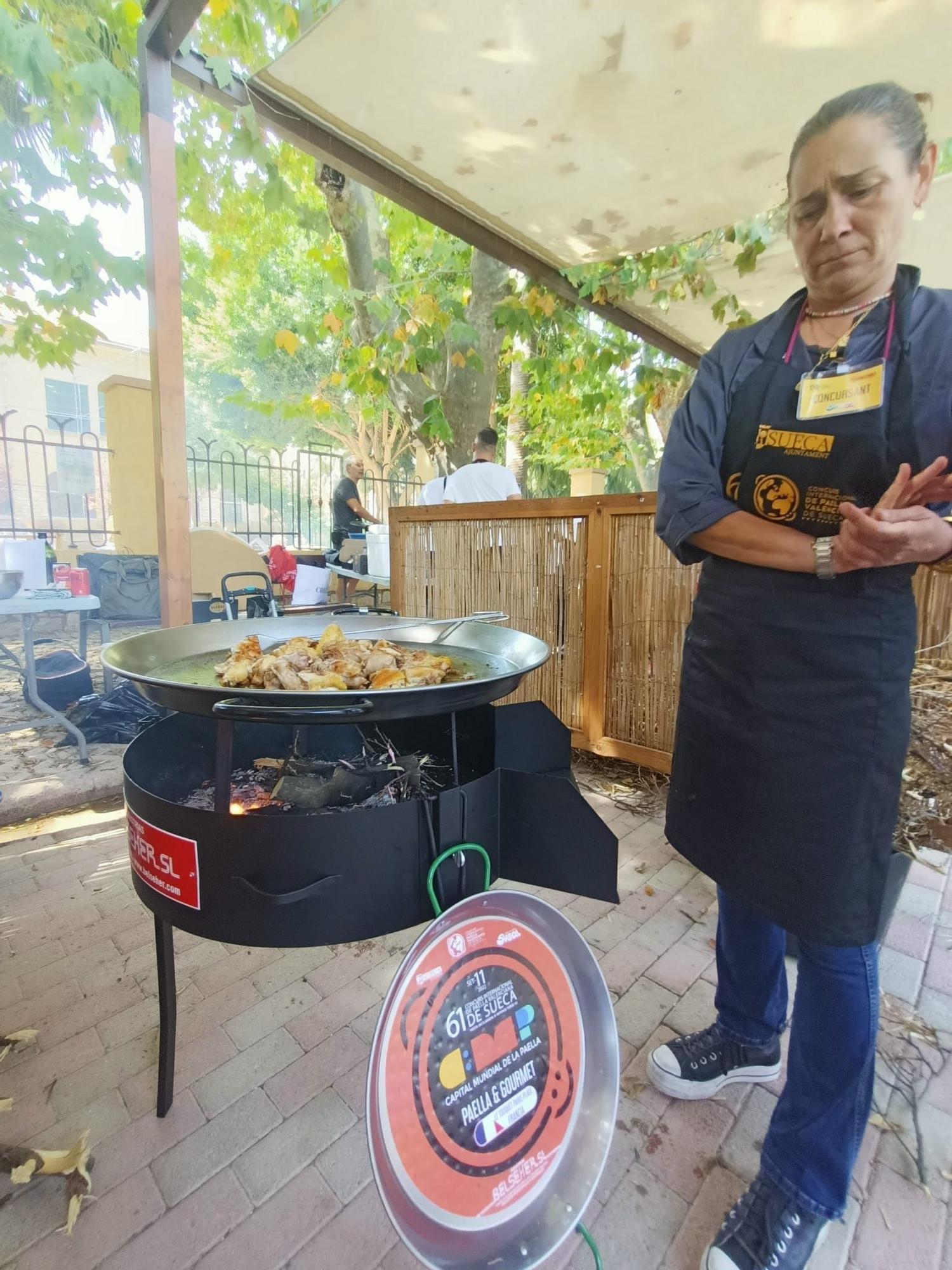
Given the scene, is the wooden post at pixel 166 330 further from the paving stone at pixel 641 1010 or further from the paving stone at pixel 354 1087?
the paving stone at pixel 641 1010

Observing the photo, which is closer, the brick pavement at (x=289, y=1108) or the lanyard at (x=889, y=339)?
the lanyard at (x=889, y=339)

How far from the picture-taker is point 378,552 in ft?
16.9

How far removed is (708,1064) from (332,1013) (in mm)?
1046

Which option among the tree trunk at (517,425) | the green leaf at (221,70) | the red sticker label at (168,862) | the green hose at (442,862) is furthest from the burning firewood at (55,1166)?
the tree trunk at (517,425)

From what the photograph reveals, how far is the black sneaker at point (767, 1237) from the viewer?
1.11m

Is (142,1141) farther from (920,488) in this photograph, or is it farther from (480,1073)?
(920,488)

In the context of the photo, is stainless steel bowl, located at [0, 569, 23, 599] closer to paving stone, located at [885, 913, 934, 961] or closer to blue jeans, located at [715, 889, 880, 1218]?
blue jeans, located at [715, 889, 880, 1218]

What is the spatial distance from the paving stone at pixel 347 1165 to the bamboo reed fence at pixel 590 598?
80.9 inches

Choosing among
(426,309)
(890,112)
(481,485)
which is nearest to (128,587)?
(481,485)

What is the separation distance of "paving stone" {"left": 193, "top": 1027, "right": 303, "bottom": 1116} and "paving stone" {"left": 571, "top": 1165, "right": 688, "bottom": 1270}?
849 mm

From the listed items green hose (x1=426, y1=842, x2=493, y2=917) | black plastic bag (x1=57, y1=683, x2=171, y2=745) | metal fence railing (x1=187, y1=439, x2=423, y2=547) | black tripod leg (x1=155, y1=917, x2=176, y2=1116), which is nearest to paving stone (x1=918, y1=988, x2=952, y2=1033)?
green hose (x1=426, y1=842, x2=493, y2=917)

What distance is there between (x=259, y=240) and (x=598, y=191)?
181 inches

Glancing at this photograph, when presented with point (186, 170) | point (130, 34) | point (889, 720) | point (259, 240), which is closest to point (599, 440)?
point (259, 240)

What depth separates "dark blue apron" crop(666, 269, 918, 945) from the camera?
3.46ft
